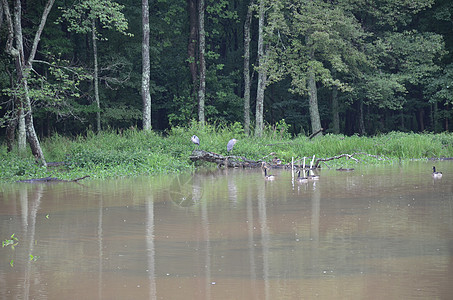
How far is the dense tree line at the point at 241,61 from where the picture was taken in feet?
115

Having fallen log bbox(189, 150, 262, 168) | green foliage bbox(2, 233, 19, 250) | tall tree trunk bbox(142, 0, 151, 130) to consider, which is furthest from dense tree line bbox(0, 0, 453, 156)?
green foliage bbox(2, 233, 19, 250)

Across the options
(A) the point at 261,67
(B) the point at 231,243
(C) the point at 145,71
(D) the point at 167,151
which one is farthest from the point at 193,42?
(B) the point at 231,243

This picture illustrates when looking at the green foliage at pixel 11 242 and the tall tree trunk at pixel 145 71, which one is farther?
the tall tree trunk at pixel 145 71

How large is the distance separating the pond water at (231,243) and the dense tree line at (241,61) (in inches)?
676

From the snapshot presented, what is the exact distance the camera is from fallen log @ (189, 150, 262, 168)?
24.3m

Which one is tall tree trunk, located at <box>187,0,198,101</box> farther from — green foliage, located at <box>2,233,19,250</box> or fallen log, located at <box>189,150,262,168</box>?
green foliage, located at <box>2,233,19,250</box>

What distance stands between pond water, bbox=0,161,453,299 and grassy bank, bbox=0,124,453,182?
4996mm

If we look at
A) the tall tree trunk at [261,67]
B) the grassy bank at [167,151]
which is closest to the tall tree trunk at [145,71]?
the grassy bank at [167,151]

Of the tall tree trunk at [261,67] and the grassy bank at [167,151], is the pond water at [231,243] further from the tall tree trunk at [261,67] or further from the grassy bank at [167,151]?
the tall tree trunk at [261,67]

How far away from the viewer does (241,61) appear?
49.8 metres

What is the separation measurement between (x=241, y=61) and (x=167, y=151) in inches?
1002

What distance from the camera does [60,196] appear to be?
1566 centimetres

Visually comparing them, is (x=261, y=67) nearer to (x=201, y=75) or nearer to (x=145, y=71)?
(x=201, y=75)

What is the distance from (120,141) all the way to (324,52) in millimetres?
16724
